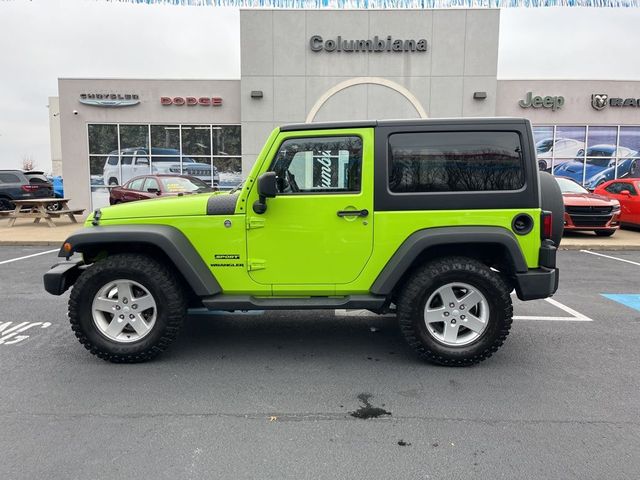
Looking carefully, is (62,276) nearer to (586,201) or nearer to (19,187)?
(586,201)

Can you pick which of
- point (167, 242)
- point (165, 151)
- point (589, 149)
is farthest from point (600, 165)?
point (167, 242)

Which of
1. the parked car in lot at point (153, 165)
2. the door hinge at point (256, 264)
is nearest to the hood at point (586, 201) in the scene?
the door hinge at point (256, 264)

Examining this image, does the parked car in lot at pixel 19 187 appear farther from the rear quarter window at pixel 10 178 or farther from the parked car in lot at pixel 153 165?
the parked car in lot at pixel 153 165

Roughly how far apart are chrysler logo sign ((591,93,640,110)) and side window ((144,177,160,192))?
15.3 m

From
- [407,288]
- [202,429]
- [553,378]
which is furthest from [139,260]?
[553,378]

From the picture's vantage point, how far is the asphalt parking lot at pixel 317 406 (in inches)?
103

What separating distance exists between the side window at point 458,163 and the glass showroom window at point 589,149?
14.9 m

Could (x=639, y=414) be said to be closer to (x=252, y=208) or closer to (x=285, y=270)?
(x=285, y=270)

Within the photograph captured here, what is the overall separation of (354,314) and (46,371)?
314 centimetres

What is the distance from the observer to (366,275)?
387cm

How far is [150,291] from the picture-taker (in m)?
3.87

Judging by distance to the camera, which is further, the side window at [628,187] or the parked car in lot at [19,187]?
the parked car in lot at [19,187]

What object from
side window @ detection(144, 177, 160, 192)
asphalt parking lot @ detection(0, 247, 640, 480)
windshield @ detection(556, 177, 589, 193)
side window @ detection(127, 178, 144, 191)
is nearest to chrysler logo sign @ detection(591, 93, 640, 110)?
windshield @ detection(556, 177, 589, 193)

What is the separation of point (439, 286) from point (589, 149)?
651 inches
